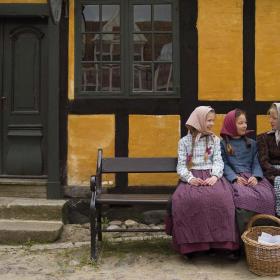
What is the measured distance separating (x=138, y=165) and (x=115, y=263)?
114cm

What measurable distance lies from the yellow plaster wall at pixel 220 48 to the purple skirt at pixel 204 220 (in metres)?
1.77

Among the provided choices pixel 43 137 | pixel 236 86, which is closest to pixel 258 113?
pixel 236 86

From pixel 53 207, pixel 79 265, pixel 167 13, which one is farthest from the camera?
pixel 167 13

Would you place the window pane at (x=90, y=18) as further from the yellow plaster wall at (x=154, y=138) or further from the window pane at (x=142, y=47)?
the yellow plaster wall at (x=154, y=138)

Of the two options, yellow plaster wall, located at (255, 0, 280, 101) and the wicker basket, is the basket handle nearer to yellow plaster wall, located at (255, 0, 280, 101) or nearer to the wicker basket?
the wicker basket

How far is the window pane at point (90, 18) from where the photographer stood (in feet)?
20.2

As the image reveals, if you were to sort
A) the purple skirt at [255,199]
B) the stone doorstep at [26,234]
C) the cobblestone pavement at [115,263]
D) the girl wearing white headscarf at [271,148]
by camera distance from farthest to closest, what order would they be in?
the stone doorstep at [26,234] < the girl wearing white headscarf at [271,148] < the purple skirt at [255,199] < the cobblestone pavement at [115,263]

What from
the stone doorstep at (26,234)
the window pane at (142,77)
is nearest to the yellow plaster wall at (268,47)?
the window pane at (142,77)

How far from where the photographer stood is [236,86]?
6.08m

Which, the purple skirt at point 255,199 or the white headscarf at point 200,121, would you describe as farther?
the white headscarf at point 200,121

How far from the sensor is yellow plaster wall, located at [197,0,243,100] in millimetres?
6055

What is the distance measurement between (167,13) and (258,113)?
1618 mm

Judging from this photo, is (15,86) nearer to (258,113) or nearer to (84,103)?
(84,103)

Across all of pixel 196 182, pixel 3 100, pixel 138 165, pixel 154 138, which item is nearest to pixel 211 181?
pixel 196 182
